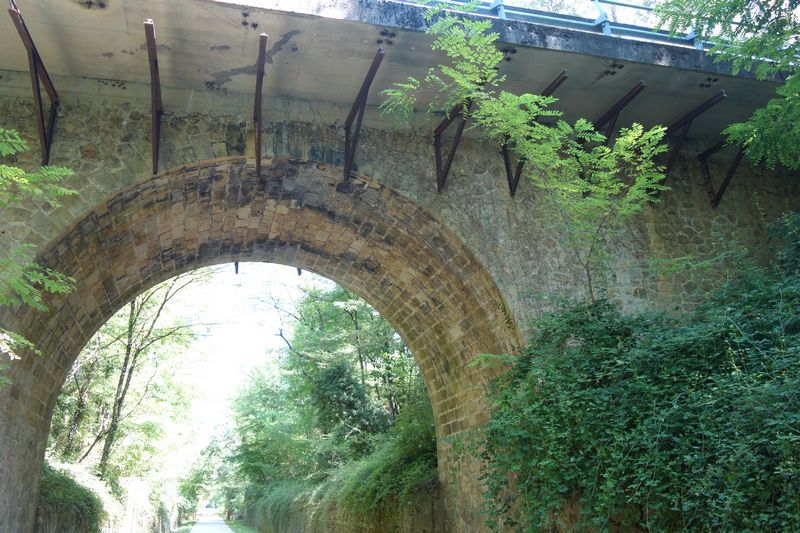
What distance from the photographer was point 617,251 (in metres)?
7.73

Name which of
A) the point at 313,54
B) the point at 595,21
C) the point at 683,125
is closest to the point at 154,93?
the point at 313,54

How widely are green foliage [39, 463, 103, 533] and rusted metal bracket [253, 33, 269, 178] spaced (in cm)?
468

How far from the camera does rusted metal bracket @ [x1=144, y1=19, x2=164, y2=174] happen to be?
5.55 metres

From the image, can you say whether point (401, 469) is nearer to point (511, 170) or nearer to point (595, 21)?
point (511, 170)

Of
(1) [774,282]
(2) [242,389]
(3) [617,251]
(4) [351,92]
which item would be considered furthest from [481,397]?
(2) [242,389]

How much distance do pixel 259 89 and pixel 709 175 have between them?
227 inches

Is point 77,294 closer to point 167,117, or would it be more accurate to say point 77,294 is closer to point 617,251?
point 167,117

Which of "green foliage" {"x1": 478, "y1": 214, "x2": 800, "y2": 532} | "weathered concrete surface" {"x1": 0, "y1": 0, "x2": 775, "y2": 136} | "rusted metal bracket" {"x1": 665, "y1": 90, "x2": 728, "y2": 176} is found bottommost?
"green foliage" {"x1": 478, "y1": 214, "x2": 800, "y2": 532}

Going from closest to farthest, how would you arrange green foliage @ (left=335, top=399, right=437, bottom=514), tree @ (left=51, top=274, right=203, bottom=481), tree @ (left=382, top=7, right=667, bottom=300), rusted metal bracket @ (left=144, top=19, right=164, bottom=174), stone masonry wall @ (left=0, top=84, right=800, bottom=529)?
rusted metal bracket @ (left=144, top=19, right=164, bottom=174), tree @ (left=382, top=7, right=667, bottom=300), stone masonry wall @ (left=0, top=84, right=800, bottom=529), green foliage @ (left=335, top=399, right=437, bottom=514), tree @ (left=51, top=274, right=203, bottom=481)

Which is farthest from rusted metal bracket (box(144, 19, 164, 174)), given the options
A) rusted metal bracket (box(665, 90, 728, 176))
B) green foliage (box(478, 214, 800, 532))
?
rusted metal bracket (box(665, 90, 728, 176))

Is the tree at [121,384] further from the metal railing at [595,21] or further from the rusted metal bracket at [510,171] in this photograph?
the metal railing at [595,21]

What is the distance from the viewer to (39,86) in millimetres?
6023

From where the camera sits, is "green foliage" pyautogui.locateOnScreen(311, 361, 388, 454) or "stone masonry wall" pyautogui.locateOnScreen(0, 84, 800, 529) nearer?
"stone masonry wall" pyautogui.locateOnScreen(0, 84, 800, 529)

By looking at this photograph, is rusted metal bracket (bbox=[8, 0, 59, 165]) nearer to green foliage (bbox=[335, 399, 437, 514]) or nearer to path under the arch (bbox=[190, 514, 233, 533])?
green foliage (bbox=[335, 399, 437, 514])
